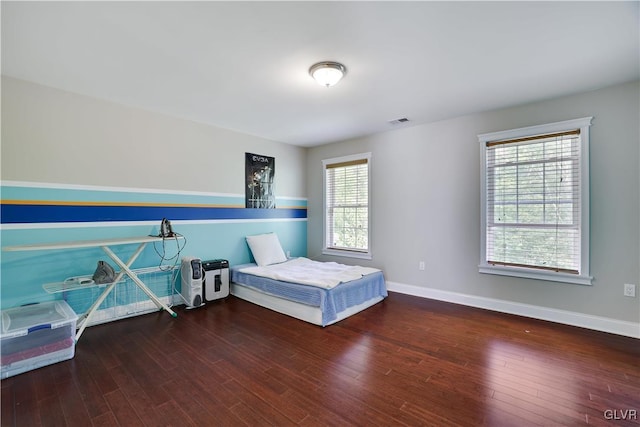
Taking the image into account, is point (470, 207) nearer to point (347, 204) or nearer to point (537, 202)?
point (537, 202)

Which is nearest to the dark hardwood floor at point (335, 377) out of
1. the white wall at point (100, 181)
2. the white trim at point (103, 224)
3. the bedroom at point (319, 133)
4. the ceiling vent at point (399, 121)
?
the bedroom at point (319, 133)

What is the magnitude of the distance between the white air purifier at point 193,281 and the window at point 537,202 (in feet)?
12.0

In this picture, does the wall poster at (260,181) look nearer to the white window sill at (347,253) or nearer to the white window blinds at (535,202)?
the white window sill at (347,253)

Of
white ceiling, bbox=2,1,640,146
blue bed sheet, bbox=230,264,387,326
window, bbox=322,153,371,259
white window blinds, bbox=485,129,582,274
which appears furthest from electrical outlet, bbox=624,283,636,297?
window, bbox=322,153,371,259

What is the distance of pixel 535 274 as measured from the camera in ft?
11.1

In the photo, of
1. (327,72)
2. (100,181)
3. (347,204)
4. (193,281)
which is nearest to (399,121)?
(347,204)

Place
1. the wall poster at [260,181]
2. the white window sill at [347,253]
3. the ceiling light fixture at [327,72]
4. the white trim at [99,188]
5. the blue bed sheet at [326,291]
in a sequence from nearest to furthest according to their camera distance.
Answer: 1. the ceiling light fixture at [327,72]
2. the white trim at [99,188]
3. the blue bed sheet at [326,291]
4. the wall poster at [260,181]
5. the white window sill at [347,253]

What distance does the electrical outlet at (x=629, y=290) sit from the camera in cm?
288

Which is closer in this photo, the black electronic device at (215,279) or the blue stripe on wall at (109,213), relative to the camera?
the blue stripe on wall at (109,213)

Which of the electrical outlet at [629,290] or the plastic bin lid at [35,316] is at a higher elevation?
the electrical outlet at [629,290]

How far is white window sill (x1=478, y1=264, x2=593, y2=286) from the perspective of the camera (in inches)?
123

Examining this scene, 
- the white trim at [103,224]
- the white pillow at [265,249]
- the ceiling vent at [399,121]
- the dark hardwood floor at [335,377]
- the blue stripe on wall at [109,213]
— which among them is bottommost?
the dark hardwood floor at [335,377]

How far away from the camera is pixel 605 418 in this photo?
69.9 inches

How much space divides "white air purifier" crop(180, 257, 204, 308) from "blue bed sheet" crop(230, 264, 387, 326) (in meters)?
0.63
